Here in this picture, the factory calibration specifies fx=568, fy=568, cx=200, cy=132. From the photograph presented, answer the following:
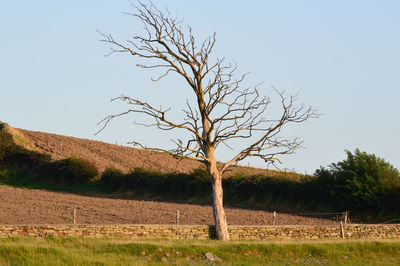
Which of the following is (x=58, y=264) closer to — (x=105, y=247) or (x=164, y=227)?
(x=105, y=247)

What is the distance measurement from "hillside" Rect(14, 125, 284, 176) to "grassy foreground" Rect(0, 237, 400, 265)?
36.6 metres

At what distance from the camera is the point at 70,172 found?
186 feet

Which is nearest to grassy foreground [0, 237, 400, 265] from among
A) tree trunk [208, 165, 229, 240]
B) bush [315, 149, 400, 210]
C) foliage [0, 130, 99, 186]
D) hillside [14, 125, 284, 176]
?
tree trunk [208, 165, 229, 240]

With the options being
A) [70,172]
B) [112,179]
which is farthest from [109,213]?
[70,172]

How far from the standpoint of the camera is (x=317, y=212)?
40.6 m

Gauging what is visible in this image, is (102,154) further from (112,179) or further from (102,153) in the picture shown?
(112,179)

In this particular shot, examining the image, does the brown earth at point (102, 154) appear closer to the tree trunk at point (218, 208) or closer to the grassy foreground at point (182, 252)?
the tree trunk at point (218, 208)

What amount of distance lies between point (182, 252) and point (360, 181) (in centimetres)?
2068

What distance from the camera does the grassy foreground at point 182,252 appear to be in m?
20.1

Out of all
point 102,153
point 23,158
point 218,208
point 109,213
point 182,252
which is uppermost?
point 102,153

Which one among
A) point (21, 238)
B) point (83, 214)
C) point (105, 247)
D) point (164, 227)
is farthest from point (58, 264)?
point (83, 214)

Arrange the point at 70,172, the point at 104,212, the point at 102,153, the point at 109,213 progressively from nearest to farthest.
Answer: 1. the point at 109,213
2. the point at 104,212
3. the point at 70,172
4. the point at 102,153

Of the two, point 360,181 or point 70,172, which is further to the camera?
point 70,172

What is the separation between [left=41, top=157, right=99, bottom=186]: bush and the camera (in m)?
56.8
